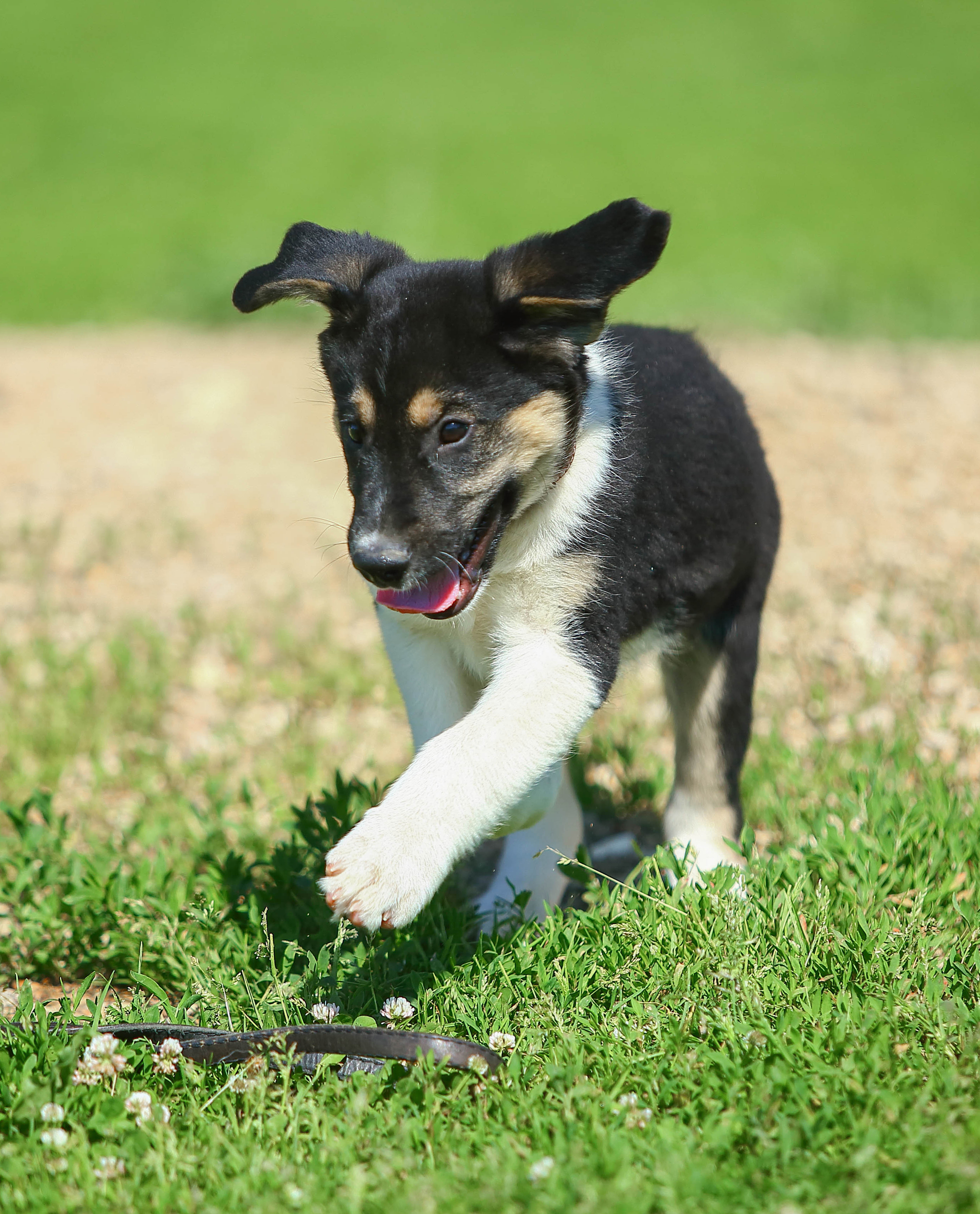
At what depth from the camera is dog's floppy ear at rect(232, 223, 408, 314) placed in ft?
10.8

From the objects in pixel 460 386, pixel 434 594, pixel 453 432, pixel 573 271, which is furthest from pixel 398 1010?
pixel 573 271

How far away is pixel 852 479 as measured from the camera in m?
7.86

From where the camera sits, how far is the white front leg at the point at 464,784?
2809mm

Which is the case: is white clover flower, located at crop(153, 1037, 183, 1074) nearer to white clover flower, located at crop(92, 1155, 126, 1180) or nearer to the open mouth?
white clover flower, located at crop(92, 1155, 126, 1180)

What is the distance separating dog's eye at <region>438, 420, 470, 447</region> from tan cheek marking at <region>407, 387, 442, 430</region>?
4 centimetres

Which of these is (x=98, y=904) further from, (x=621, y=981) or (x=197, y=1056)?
(x=621, y=981)

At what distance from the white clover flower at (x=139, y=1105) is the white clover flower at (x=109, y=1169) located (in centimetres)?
13

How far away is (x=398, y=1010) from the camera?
10.1 ft

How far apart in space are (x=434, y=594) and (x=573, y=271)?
88 centimetres

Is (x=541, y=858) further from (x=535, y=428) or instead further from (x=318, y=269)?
(x=318, y=269)

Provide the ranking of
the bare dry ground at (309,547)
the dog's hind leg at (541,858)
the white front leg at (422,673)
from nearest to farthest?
the white front leg at (422,673)
the dog's hind leg at (541,858)
the bare dry ground at (309,547)

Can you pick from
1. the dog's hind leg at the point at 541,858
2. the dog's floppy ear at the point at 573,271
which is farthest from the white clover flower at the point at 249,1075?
the dog's floppy ear at the point at 573,271

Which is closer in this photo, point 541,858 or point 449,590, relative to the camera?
point 449,590

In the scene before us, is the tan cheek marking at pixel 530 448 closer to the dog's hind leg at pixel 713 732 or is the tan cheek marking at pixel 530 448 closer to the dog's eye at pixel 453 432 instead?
the dog's eye at pixel 453 432
